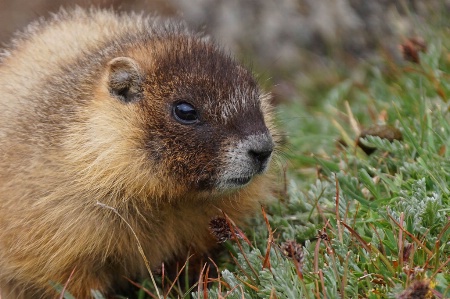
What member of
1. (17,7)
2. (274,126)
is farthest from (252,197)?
(17,7)

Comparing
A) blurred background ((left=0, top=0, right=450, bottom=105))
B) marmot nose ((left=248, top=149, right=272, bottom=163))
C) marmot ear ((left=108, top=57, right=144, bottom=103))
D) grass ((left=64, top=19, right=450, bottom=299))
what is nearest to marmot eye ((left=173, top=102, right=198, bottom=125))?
marmot ear ((left=108, top=57, right=144, bottom=103))

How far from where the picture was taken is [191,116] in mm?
4574

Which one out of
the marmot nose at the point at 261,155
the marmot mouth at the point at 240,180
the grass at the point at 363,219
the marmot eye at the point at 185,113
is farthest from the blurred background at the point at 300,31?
the marmot mouth at the point at 240,180

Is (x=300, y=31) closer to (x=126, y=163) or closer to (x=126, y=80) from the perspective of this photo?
(x=126, y=80)

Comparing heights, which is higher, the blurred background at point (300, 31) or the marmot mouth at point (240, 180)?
the blurred background at point (300, 31)

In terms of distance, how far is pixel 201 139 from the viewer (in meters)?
4.48

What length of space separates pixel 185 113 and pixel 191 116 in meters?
0.05

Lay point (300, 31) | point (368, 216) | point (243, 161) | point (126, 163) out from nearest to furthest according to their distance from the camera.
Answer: point (243, 161) → point (126, 163) → point (368, 216) → point (300, 31)

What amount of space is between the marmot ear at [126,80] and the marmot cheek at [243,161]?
86cm

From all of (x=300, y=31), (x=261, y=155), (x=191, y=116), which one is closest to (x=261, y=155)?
(x=261, y=155)

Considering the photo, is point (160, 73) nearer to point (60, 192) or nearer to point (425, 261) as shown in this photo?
point (60, 192)

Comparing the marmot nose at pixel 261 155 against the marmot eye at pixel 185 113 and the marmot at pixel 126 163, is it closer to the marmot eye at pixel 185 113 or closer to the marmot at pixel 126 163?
the marmot at pixel 126 163

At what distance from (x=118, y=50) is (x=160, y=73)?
61 cm

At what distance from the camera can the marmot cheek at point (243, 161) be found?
4.38 m
